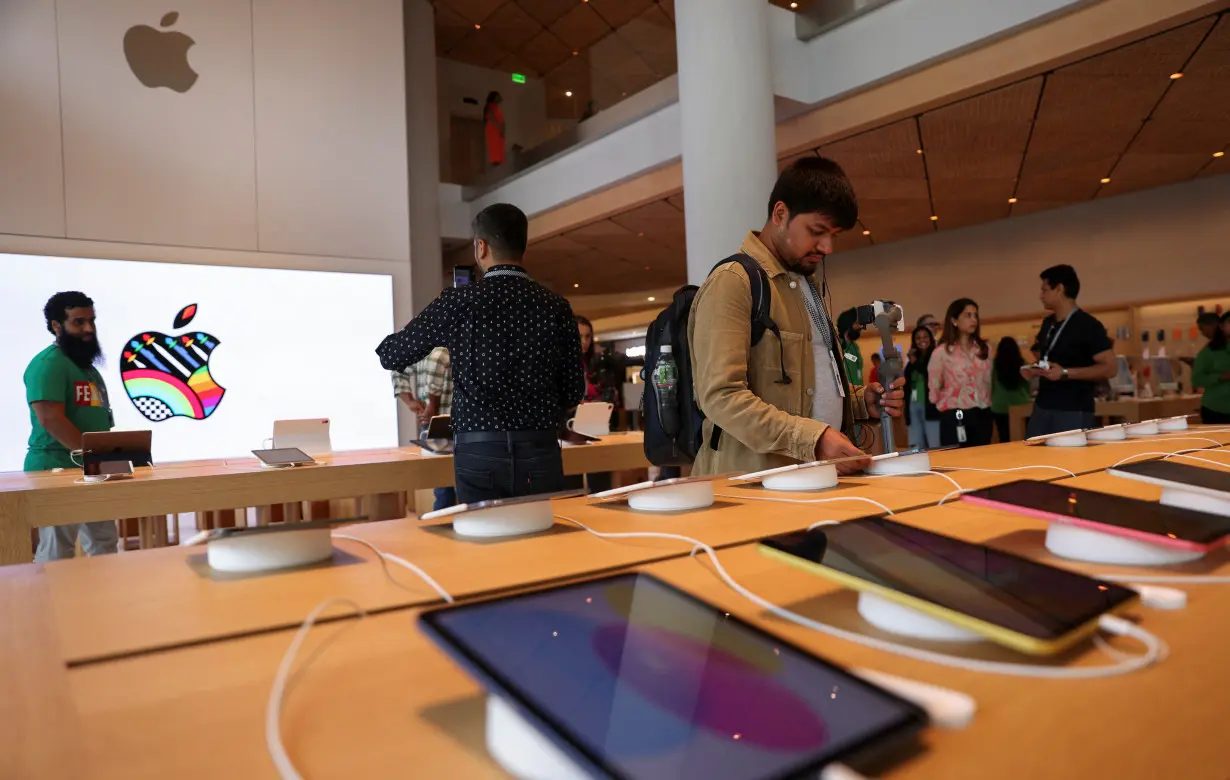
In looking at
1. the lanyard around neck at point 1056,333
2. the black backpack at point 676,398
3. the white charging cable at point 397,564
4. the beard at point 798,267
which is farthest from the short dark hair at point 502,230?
the lanyard around neck at point 1056,333

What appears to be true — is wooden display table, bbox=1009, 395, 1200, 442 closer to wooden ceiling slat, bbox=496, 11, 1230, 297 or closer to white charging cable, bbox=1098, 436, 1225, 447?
wooden ceiling slat, bbox=496, 11, 1230, 297

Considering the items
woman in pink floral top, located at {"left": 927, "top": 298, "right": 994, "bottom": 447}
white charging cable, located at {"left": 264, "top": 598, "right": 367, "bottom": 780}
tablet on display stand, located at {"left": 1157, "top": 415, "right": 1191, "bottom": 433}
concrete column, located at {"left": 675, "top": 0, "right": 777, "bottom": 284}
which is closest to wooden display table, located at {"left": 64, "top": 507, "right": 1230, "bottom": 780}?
white charging cable, located at {"left": 264, "top": 598, "right": 367, "bottom": 780}

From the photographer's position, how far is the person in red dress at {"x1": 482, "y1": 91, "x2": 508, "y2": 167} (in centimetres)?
Result: 895

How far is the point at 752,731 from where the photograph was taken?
38cm

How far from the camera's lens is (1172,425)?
7.73 feet

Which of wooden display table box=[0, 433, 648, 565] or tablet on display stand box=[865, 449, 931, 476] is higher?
tablet on display stand box=[865, 449, 931, 476]

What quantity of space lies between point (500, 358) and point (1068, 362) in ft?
9.22

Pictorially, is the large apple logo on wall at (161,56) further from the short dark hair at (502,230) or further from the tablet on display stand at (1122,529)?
the tablet on display stand at (1122,529)

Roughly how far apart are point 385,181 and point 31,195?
7.53 feet

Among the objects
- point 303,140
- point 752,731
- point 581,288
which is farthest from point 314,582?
point 581,288

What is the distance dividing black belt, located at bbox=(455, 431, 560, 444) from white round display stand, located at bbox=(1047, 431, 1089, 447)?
56.4 inches

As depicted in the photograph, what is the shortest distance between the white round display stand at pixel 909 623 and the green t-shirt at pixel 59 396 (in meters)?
3.37

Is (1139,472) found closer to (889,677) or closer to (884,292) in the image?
(889,677)

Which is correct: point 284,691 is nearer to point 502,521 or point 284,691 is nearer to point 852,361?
point 502,521
